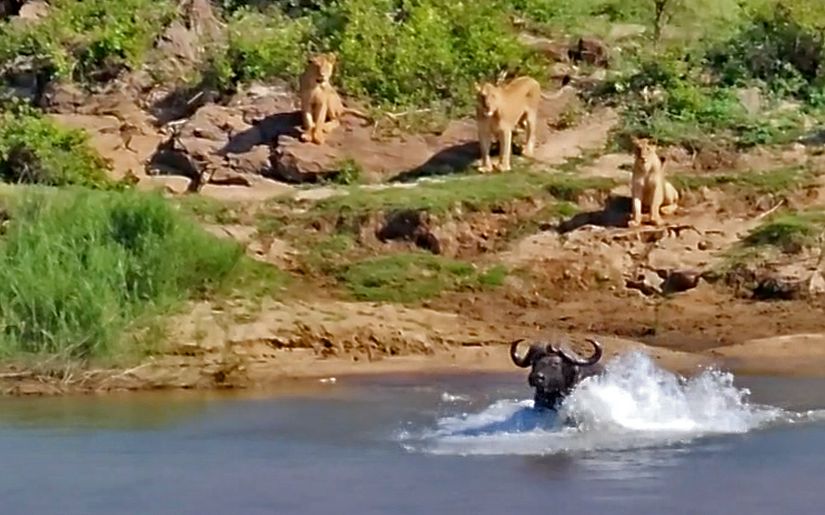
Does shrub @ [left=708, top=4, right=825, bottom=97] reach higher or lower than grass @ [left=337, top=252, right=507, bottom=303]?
higher

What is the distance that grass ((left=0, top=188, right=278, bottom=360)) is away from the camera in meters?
14.5

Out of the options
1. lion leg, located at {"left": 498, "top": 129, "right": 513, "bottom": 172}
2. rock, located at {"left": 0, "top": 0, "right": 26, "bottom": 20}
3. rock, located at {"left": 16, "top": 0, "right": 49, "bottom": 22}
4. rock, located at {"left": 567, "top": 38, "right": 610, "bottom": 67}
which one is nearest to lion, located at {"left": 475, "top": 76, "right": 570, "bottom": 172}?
lion leg, located at {"left": 498, "top": 129, "right": 513, "bottom": 172}

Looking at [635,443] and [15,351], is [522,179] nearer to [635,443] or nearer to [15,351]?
[15,351]

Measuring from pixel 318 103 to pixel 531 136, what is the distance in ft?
6.84

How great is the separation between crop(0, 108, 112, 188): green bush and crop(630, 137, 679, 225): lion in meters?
5.08

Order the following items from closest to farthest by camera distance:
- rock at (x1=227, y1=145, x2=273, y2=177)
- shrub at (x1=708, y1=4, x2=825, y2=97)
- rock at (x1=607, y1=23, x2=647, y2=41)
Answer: rock at (x1=227, y1=145, x2=273, y2=177) → shrub at (x1=708, y1=4, x2=825, y2=97) → rock at (x1=607, y1=23, x2=647, y2=41)

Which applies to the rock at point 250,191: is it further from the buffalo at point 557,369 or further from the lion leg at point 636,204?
the buffalo at point 557,369

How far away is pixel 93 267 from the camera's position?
14.8 meters

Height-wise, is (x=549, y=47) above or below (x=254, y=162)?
above

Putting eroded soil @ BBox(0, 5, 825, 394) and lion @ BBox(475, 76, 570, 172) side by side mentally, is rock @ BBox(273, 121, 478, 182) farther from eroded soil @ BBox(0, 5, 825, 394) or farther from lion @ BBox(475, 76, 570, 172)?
lion @ BBox(475, 76, 570, 172)

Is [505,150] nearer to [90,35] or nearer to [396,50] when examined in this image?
[396,50]

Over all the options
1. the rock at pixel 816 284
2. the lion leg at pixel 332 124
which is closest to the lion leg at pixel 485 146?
the lion leg at pixel 332 124

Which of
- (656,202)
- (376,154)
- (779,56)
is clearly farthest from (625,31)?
(656,202)

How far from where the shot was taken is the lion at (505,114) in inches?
729
